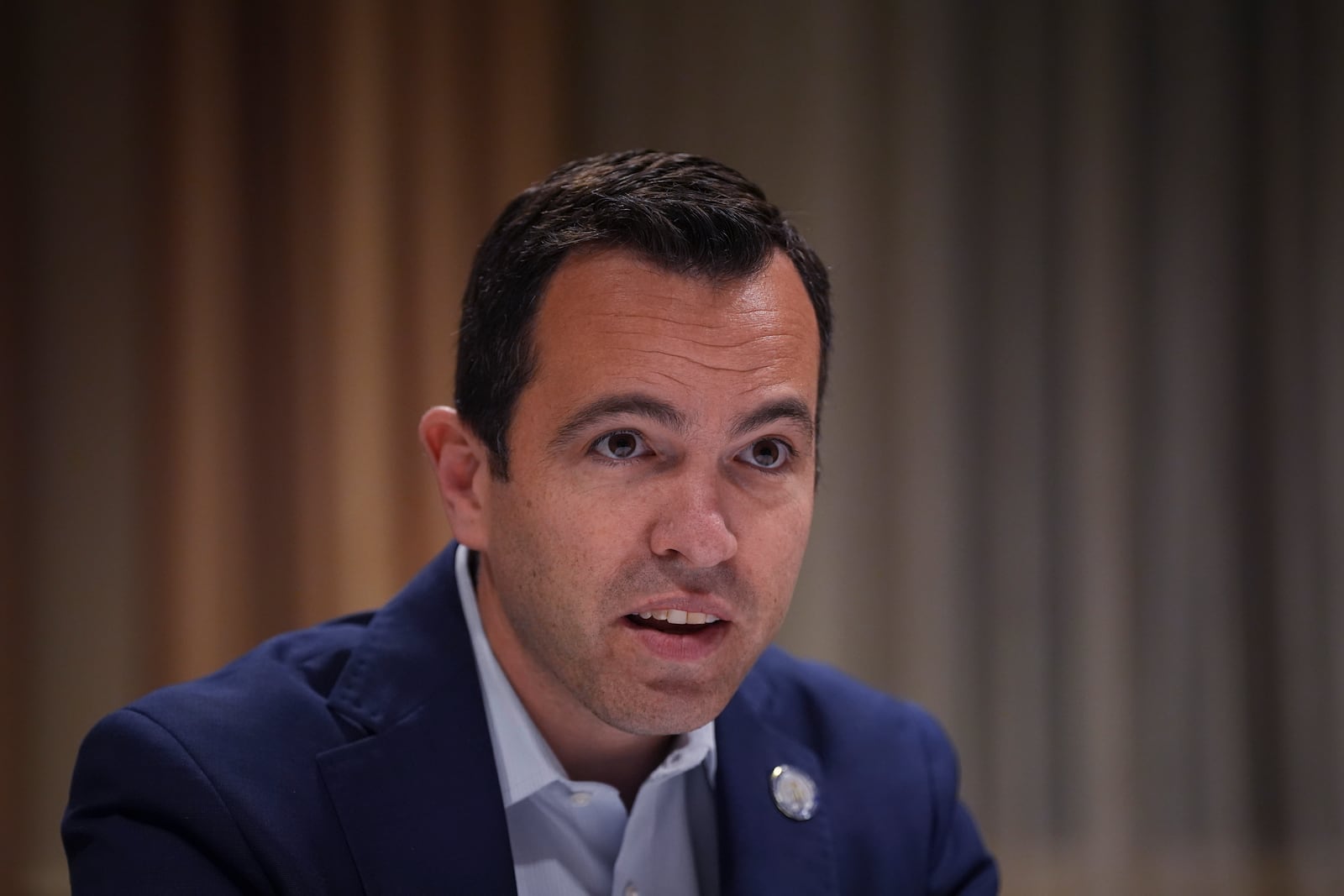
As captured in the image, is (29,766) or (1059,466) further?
(1059,466)

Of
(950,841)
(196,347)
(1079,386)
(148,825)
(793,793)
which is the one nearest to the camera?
(148,825)

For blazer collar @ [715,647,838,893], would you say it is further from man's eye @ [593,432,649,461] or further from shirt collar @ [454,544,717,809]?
man's eye @ [593,432,649,461]

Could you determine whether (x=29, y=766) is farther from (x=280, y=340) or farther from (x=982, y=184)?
(x=982, y=184)

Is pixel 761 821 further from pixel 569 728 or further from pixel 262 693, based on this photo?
pixel 262 693

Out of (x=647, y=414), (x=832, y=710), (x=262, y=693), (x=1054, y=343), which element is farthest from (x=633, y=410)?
(x=1054, y=343)

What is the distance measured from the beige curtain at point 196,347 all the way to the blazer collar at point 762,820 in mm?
1394

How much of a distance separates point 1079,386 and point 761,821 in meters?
2.08

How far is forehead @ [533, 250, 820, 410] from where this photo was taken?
1.40m

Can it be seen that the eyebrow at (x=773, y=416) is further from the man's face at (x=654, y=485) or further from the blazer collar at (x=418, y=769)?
the blazer collar at (x=418, y=769)

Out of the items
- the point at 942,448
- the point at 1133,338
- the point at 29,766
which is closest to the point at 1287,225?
the point at 1133,338

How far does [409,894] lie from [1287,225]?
10.1 ft

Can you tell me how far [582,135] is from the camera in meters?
3.19

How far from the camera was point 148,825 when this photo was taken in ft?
4.33

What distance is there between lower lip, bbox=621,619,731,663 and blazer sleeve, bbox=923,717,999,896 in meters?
0.59
